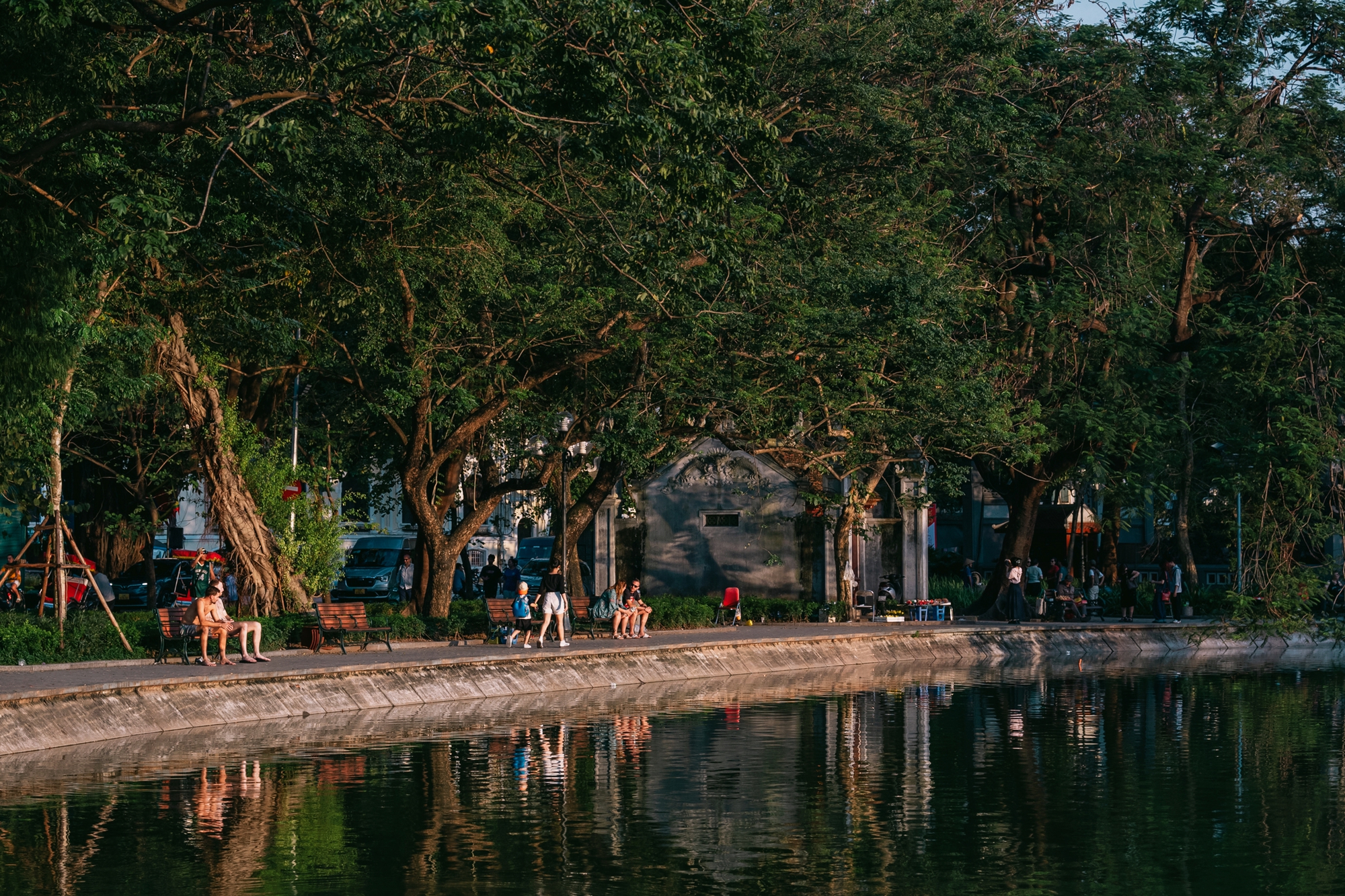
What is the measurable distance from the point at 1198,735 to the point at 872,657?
13.3 meters

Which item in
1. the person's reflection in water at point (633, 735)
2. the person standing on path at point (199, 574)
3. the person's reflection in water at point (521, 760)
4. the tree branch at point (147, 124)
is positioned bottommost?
the person's reflection in water at point (633, 735)

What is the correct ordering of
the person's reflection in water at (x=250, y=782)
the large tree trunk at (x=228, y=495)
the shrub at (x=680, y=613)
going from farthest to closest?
the shrub at (x=680, y=613) < the large tree trunk at (x=228, y=495) < the person's reflection in water at (x=250, y=782)

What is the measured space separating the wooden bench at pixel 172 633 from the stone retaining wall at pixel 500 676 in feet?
9.76

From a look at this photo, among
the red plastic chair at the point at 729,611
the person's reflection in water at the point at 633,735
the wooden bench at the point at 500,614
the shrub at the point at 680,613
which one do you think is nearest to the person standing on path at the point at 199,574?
the shrub at the point at 680,613

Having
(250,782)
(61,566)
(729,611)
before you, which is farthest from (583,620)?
(250,782)

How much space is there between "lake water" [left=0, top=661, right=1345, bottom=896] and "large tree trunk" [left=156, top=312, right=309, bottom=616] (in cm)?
686

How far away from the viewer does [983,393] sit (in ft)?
112

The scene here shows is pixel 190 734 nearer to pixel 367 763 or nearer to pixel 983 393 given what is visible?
pixel 367 763

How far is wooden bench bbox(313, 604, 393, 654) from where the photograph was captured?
27.1 metres

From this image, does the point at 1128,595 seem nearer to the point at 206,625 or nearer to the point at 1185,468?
the point at 1185,468

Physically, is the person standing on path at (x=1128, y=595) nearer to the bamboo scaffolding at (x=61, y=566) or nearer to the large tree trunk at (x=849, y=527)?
the large tree trunk at (x=849, y=527)

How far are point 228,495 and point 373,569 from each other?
23580 millimetres

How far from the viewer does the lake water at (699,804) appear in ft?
37.0

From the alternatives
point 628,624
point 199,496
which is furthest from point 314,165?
point 199,496
